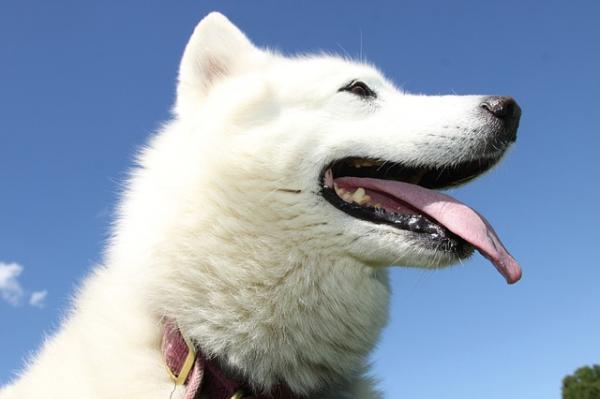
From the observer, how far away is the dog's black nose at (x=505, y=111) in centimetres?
387

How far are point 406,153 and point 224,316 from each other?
4.89 feet

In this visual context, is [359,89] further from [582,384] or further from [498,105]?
[582,384]

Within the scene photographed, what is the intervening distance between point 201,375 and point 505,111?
2412 mm

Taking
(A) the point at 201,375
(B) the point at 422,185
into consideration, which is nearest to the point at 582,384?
(B) the point at 422,185

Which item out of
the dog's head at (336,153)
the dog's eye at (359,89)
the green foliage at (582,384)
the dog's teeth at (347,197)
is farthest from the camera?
the green foliage at (582,384)

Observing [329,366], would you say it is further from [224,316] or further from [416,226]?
[416,226]

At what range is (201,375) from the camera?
2945 mm

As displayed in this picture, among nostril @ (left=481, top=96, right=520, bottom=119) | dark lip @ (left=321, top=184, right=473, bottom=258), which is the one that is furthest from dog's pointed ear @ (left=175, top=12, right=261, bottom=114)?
nostril @ (left=481, top=96, right=520, bottom=119)

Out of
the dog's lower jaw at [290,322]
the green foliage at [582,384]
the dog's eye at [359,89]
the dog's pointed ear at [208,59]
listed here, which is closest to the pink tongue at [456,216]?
the dog's lower jaw at [290,322]

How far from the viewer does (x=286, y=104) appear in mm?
3904

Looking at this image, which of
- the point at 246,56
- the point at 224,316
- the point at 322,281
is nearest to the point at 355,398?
the point at 322,281

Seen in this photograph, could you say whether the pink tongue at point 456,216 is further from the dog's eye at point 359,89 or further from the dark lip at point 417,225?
the dog's eye at point 359,89

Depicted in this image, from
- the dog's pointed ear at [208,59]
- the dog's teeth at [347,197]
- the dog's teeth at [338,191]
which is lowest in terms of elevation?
the dog's teeth at [347,197]

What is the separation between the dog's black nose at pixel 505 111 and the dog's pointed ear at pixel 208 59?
1685mm
